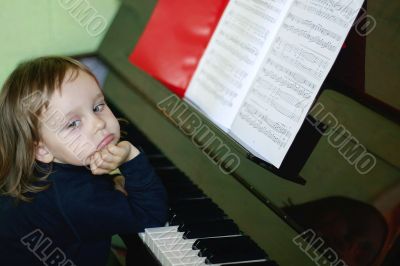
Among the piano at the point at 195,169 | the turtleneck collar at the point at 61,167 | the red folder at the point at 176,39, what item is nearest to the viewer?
the piano at the point at 195,169

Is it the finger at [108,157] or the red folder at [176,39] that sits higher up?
the red folder at [176,39]

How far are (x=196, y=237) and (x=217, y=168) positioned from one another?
0.23 metres

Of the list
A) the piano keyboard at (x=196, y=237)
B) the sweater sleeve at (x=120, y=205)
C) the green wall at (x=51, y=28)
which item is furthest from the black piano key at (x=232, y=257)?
the green wall at (x=51, y=28)

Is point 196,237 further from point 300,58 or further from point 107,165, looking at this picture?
point 300,58

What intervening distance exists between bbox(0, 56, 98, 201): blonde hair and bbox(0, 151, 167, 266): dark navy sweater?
4cm

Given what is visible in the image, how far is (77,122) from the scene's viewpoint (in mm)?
1097

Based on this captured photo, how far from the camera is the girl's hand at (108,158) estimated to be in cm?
108

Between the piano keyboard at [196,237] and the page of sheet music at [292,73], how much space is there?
0.20 meters

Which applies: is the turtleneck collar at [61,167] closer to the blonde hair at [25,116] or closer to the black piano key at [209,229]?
the blonde hair at [25,116]

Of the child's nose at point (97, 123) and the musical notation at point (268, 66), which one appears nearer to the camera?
the musical notation at point (268, 66)

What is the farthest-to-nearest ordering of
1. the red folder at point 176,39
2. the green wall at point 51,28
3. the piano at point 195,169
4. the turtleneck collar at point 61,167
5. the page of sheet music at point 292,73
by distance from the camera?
the green wall at point 51,28
the red folder at point 176,39
the turtleneck collar at point 61,167
the piano at point 195,169
the page of sheet music at point 292,73

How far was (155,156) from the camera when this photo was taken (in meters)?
1.33

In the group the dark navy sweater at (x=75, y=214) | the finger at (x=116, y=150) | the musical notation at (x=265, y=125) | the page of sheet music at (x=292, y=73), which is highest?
the page of sheet music at (x=292, y=73)

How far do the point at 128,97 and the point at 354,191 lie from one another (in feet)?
2.94
